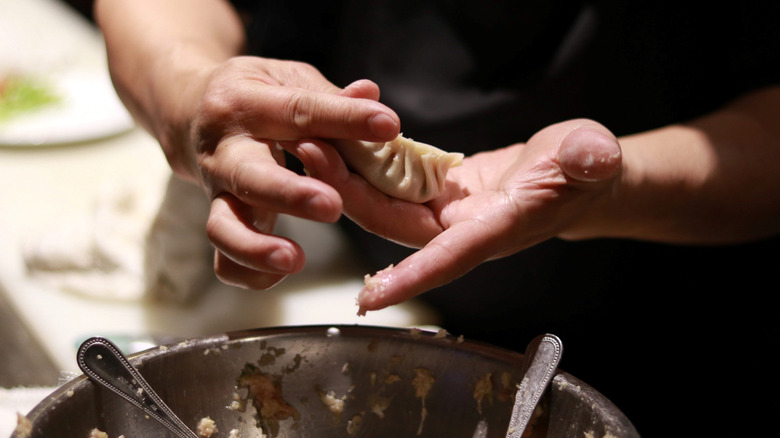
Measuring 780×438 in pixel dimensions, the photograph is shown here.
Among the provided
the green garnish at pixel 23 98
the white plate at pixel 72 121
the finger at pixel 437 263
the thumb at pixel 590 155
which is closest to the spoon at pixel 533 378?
the finger at pixel 437 263

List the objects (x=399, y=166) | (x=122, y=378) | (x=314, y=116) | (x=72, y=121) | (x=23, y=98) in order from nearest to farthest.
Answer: (x=122, y=378) < (x=314, y=116) < (x=399, y=166) < (x=72, y=121) < (x=23, y=98)

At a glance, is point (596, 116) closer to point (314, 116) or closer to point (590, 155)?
point (590, 155)

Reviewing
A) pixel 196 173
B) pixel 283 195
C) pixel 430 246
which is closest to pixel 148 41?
pixel 196 173

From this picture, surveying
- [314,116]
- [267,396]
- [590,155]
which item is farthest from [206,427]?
[590,155]

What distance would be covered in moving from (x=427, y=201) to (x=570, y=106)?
0.57 meters

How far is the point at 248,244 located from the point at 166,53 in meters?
0.63

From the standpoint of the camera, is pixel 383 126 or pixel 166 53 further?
pixel 166 53

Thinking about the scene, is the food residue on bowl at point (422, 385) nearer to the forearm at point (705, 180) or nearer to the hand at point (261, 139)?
the hand at point (261, 139)

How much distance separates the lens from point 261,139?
0.93 m

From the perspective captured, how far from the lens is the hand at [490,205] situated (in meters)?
0.84

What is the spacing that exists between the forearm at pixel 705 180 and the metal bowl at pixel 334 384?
1.40ft

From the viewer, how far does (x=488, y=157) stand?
1147mm

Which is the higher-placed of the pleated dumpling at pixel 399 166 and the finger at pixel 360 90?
the finger at pixel 360 90

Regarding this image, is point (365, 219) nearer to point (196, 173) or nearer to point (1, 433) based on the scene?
point (196, 173)
